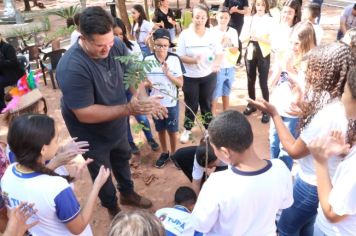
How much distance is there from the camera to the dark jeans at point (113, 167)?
9.39 feet

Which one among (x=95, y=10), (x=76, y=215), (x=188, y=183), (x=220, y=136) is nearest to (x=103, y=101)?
(x=95, y=10)

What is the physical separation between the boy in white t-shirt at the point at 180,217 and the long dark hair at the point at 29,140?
1.04 meters

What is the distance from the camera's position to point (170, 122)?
3.92m

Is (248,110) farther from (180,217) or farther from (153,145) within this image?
(180,217)

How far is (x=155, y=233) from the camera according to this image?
1322 mm

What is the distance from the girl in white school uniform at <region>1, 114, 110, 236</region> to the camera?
1.78 m

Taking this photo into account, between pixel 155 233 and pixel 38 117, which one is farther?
pixel 38 117

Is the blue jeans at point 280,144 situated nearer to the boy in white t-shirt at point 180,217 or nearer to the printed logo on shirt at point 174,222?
the boy in white t-shirt at point 180,217

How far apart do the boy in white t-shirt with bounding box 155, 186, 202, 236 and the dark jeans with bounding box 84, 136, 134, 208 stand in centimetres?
61

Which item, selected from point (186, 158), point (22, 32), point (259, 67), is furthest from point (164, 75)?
point (22, 32)

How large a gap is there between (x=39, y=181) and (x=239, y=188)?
3.57ft

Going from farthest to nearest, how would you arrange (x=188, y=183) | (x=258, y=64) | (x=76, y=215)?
1. (x=258, y=64)
2. (x=188, y=183)
3. (x=76, y=215)

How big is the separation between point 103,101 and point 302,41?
6.48 ft

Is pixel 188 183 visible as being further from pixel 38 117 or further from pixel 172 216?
pixel 38 117
